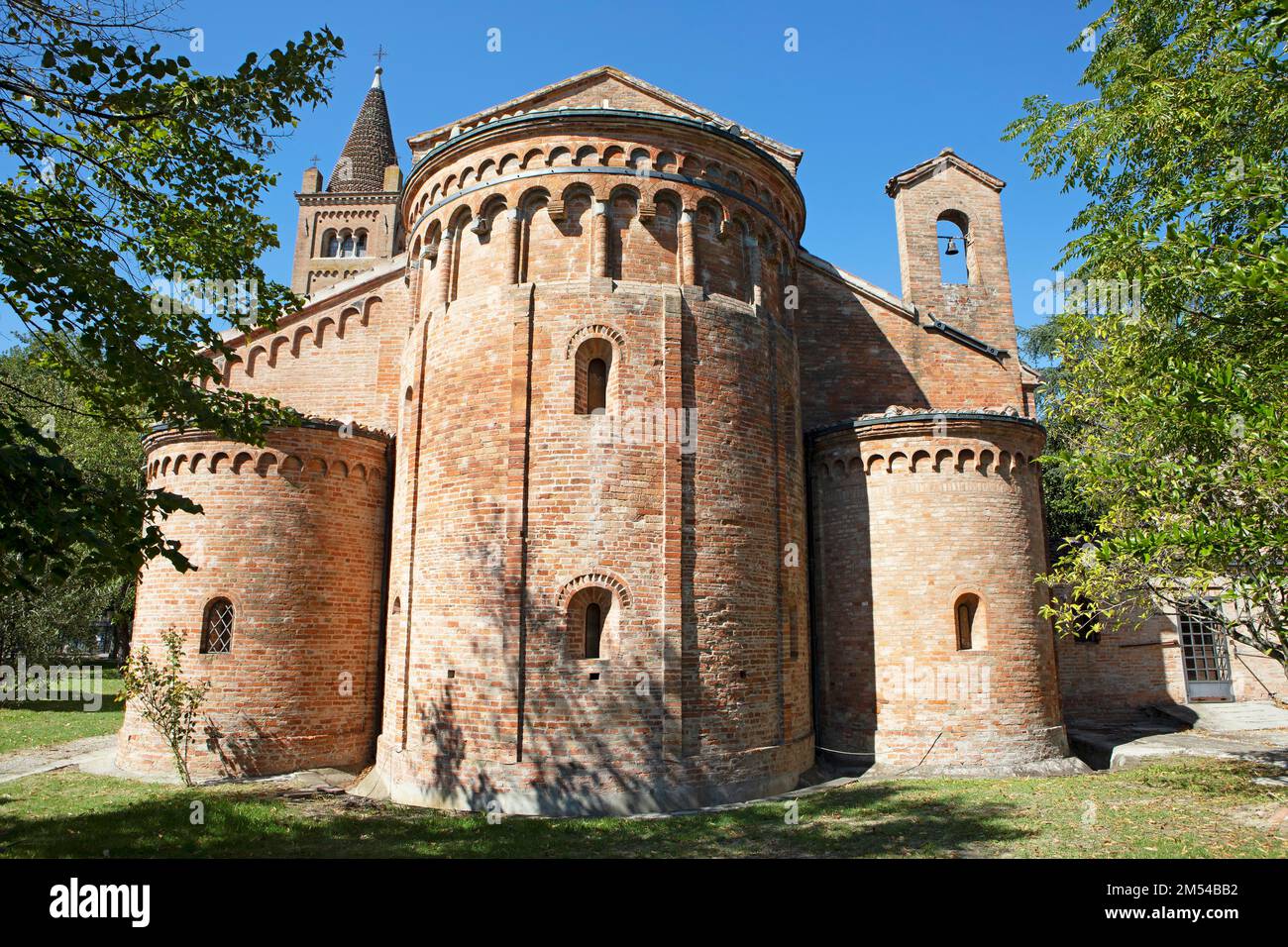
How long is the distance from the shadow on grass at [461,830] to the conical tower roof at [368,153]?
34.2 m

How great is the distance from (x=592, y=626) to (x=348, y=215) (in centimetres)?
3431

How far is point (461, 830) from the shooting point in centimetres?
983

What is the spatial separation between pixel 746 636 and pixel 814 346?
757 cm

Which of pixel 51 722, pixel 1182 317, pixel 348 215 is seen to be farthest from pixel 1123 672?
pixel 348 215

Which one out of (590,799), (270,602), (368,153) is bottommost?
(590,799)

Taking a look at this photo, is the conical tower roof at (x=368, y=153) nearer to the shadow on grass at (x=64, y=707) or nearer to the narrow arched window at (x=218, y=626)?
the shadow on grass at (x=64, y=707)

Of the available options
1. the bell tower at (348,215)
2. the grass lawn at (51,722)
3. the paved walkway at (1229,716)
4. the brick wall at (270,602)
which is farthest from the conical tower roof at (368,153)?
the paved walkway at (1229,716)

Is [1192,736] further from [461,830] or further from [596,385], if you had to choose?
[461,830]

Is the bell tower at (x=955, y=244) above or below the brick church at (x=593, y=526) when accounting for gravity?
above

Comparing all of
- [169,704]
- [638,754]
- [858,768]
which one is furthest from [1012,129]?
[169,704]

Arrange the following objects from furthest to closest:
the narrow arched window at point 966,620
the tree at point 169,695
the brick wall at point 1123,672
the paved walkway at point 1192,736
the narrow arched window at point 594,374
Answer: the brick wall at point 1123,672 → the paved walkway at point 1192,736 → the narrow arched window at point 966,620 → the tree at point 169,695 → the narrow arched window at point 594,374

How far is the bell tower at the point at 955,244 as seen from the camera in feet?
60.5

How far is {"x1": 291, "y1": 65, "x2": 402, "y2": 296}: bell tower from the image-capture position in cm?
3834

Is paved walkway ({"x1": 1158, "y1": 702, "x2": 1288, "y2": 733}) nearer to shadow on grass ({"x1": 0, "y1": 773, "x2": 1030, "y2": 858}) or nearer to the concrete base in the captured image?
shadow on grass ({"x1": 0, "y1": 773, "x2": 1030, "y2": 858})
